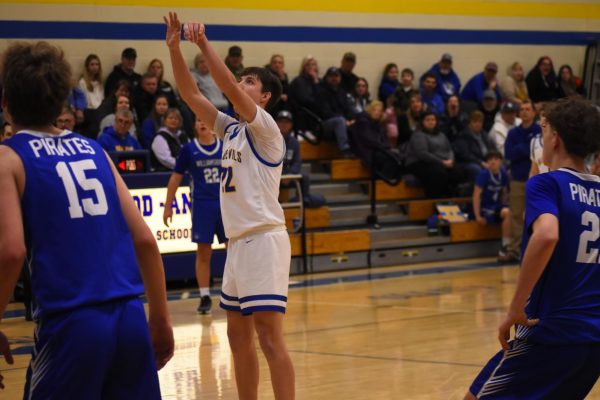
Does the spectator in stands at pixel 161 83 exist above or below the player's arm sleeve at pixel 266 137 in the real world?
above

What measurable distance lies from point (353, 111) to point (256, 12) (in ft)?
7.23

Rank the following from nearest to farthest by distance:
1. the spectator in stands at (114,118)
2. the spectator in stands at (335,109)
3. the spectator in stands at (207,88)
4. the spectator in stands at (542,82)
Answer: the spectator in stands at (114,118) → the spectator in stands at (207,88) → the spectator in stands at (335,109) → the spectator in stands at (542,82)

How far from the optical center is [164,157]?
12383mm

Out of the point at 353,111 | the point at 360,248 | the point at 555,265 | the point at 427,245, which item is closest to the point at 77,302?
the point at 555,265

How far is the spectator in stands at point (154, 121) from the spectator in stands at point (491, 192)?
463 cm

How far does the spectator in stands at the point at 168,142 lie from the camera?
1234 centimetres

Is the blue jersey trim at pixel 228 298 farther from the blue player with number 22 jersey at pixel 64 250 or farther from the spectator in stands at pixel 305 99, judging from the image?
the spectator in stands at pixel 305 99

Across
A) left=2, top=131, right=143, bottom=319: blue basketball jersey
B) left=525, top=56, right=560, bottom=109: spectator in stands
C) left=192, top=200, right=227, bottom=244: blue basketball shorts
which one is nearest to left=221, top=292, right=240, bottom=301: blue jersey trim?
left=2, top=131, right=143, bottom=319: blue basketball jersey

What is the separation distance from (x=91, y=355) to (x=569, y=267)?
1.94 metres

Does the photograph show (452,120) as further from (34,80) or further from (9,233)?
(9,233)

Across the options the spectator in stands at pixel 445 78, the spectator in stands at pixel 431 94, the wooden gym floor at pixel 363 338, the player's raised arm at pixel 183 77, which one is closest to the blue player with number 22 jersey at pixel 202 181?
the wooden gym floor at pixel 363 338

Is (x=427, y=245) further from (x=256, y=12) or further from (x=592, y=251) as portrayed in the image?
(x=592, y=251)

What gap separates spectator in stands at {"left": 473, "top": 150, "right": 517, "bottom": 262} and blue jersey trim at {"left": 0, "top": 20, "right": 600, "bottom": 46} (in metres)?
3.84

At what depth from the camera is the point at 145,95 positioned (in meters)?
13.9
